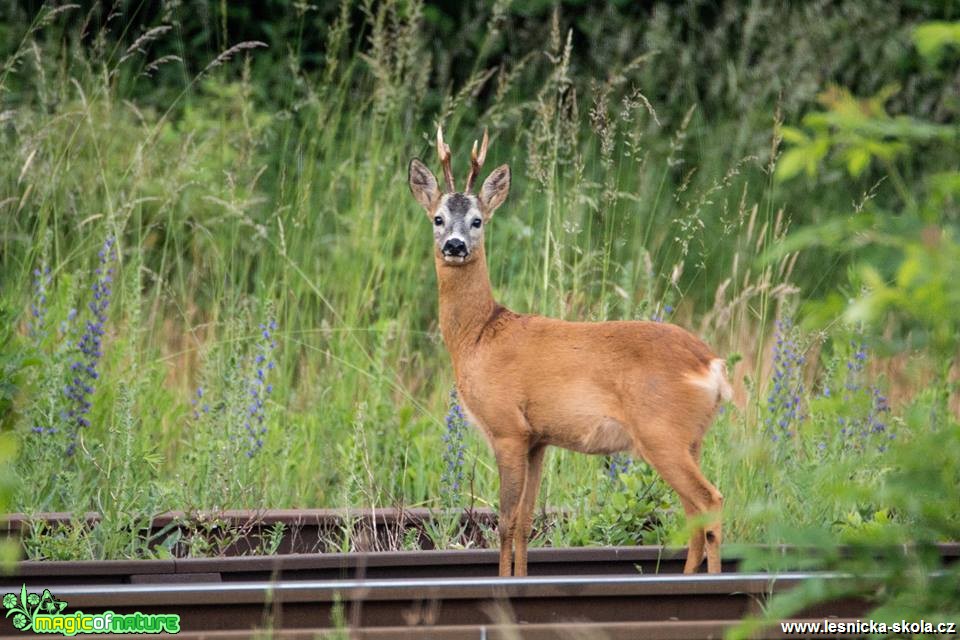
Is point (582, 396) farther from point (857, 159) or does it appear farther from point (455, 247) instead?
A: point (857, 159)

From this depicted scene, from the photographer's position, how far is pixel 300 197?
6.96m

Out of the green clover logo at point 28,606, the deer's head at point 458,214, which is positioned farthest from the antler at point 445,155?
the green clover logo at point 28,606

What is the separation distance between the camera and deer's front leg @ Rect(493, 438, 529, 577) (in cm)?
469

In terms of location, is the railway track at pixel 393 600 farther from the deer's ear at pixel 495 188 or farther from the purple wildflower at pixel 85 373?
the deer's ear at pixel 495 188

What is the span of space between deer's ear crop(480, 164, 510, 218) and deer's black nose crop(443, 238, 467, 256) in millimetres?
348

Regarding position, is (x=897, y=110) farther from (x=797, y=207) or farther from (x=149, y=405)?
(x=149, y=405)

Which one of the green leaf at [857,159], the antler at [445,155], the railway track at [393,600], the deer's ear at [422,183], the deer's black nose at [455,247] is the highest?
the green leaf at [857,159]

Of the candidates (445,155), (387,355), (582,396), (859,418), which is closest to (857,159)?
(582,396)

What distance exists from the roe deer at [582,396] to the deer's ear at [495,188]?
314 millimetres

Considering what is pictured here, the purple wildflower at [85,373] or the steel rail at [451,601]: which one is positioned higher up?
the steel rail at [451,601]

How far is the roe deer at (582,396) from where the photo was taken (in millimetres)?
4574

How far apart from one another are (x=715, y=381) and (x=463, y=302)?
3.25 ft

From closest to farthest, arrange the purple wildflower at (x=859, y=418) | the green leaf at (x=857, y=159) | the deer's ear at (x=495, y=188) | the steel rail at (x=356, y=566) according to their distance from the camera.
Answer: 1. the green leaf at (x=857, y=159)
2. the steel rail at (x=356, y=566)
3. the deer's ear at (x=495, y=188)
4. the purple wildflower at (x=859, y=418)

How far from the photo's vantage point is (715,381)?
4605 mm
